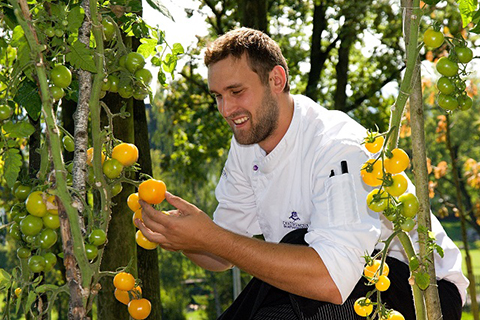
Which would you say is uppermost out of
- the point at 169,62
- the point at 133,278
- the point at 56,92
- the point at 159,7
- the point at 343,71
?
the point at 343,71

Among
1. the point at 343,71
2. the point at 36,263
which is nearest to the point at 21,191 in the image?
the point at 36,263

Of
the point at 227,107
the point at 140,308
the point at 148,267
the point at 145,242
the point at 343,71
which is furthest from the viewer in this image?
the point at 343,71

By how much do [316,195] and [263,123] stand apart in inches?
20.6

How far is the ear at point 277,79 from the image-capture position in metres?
3.10

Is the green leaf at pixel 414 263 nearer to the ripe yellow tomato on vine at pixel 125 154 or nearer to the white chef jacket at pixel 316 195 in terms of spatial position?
the white chef jacket at pixel 316 195

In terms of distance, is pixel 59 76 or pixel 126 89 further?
pixel 126 89

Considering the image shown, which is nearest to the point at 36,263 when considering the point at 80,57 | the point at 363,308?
the point at 80,57

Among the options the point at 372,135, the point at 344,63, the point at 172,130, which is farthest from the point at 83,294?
the point at 172,130

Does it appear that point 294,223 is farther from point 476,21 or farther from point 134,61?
point 476,21

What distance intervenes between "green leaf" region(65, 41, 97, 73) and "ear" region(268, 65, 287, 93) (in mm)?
1479

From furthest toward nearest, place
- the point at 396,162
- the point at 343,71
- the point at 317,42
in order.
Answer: the point at 317,42
the point at 343,71
the point at 396,162

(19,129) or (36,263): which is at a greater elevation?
(19,129)

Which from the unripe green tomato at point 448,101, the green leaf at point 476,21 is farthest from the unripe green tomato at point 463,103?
the green leaf at point 476,21

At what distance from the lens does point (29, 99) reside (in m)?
2.04
